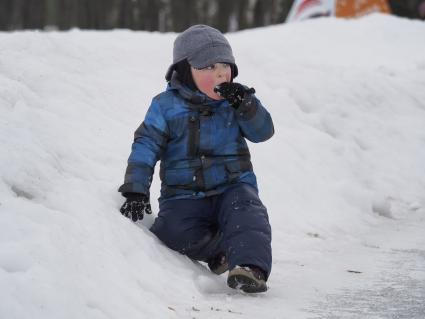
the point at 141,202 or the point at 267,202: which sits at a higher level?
the point at 141,202

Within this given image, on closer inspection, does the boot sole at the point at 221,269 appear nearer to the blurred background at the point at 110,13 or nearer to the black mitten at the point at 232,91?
the black mitten at the point at 232,91

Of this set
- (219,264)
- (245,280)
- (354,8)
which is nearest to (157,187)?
(219,264)

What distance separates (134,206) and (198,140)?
0.50 meters

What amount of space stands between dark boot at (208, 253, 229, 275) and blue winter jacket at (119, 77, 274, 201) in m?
0.33

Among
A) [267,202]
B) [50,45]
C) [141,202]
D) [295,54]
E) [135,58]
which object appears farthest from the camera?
[295,54]

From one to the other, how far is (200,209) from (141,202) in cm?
36

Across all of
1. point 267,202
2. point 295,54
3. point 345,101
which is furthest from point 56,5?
point 267,202

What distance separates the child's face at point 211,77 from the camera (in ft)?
12.7

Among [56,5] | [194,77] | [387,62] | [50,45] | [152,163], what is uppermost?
[194,77]

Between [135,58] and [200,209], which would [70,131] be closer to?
[200,209]

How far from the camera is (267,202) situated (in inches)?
205

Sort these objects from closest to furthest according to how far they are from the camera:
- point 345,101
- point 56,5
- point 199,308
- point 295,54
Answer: point 199,308, point 345,101, point 295,54, point 56,5

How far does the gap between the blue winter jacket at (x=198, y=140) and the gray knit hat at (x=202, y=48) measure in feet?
0.60

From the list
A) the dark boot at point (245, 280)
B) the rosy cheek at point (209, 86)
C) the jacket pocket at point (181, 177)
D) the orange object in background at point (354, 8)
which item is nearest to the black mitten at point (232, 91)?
the rosy cheek at point (209, 86)
